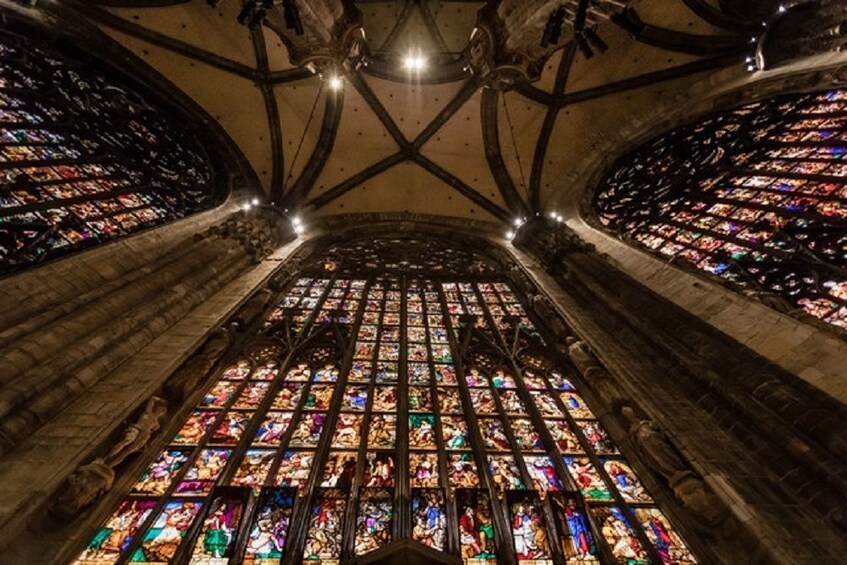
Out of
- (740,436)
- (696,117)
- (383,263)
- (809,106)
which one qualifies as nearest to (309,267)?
(383,263)

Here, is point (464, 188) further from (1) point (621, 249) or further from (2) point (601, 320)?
(2) point (601, 320)

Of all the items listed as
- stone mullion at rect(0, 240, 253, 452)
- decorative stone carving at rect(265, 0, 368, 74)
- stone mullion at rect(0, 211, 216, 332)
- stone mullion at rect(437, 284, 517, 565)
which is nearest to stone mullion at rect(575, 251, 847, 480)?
stone mullion at rect(437, 284, 517, 565)

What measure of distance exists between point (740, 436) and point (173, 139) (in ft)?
44.1

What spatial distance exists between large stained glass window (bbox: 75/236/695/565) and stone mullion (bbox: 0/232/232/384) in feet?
4.50

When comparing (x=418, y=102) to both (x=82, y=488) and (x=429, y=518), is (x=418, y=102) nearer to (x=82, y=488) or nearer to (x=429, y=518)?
(x=429, y=518)

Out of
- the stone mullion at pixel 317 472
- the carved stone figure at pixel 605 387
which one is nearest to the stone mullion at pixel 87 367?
the stone mullion at pixel 317 472

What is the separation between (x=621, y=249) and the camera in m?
9.37

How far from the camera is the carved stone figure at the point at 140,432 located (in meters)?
4.32

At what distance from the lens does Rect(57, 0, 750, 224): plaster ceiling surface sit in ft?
40.1

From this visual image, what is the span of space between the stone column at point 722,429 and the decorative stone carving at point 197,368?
15.7ft

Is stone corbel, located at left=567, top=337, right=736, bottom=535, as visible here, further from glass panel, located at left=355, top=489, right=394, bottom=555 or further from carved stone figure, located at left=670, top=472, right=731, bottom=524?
glass panel, located at left=355, top=489, right=394, bottom=555

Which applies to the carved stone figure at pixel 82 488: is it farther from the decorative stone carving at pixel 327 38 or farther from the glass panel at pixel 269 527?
the decorative stone carving at pixel 327 38

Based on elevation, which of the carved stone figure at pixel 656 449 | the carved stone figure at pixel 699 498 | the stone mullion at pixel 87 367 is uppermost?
the stone mullion at pixel 87 367

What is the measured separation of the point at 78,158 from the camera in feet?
29.4
